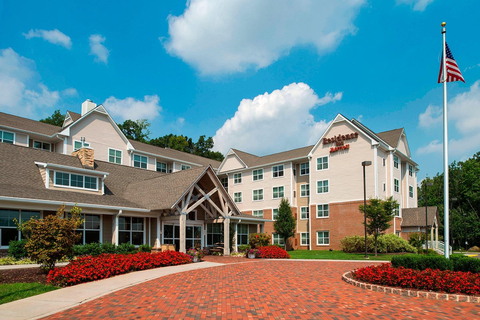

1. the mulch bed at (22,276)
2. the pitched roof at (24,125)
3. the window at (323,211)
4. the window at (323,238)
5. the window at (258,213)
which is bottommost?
the window at (323,238)

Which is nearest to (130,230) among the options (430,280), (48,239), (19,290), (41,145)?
(48,239)

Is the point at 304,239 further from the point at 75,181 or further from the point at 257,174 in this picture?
the point at 75,181

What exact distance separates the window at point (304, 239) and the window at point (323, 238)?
1928mm

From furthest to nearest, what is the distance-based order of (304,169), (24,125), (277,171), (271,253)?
(277,171) → (304,169) → (24,125) → (271,253)

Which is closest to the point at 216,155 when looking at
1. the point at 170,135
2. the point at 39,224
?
the point at 170,135

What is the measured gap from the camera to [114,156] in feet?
123

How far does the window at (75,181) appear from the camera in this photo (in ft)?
73.9

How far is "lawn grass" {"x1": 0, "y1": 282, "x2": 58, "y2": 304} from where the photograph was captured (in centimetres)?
1043

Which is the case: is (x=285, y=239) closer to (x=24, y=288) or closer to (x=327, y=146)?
(x=327, y=146)

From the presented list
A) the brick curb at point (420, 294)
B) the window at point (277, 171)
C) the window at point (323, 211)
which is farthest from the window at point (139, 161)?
the brick curb at point (420, 294)

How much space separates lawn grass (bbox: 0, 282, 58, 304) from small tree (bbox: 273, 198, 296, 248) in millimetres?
28628

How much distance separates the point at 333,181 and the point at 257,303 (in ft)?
99.8

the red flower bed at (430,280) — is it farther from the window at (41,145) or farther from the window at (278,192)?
the window at (41,145)

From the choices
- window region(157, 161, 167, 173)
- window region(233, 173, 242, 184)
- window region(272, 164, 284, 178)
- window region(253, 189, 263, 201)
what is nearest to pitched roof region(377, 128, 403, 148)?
window region(272, 164, 284, 178)
